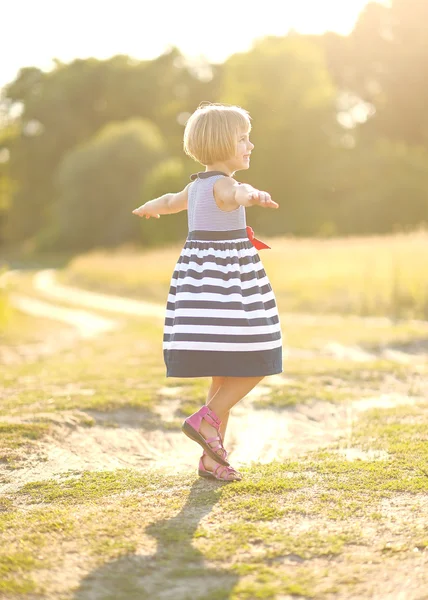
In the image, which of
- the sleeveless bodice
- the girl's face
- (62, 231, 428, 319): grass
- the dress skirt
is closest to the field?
the dress skirt

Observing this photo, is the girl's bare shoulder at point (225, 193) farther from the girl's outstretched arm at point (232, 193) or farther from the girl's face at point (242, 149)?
the girl's face at point (242, 149)

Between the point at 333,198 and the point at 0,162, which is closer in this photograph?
the point at 333,198

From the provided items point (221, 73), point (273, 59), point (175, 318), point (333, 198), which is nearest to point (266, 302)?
point (175, 318)

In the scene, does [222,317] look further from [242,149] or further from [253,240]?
[242,149]

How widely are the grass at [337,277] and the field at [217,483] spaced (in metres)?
3.50

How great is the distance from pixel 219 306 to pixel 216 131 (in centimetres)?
87

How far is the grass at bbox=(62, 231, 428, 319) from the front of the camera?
14.2m

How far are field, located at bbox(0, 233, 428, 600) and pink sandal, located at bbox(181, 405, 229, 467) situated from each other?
0.53 feet

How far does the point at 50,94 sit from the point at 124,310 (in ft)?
139

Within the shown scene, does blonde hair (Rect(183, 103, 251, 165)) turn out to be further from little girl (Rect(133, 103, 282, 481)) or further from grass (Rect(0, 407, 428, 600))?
grass (Rect(0, 407, 428, 600))

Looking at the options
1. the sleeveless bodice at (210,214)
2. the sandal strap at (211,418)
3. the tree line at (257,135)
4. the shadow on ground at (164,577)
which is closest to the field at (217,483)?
the shadow on ground at (164,577)

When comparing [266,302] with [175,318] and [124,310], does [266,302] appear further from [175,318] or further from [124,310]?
[124,310]

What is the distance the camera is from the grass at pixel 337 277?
46.8ft

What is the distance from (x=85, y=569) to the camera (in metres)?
2.98
